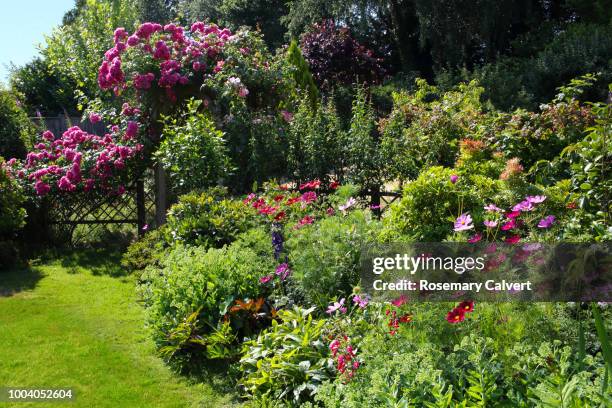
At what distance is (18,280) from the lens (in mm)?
6461

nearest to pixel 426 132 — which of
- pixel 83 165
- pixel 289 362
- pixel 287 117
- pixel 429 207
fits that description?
pixel 287 117

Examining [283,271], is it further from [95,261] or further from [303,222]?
[95,261]

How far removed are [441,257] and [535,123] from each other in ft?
8.16

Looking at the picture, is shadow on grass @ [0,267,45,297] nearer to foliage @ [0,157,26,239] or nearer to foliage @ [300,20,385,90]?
foliage @ [0,157,26,239]

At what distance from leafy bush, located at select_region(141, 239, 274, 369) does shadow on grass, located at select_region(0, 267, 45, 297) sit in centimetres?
254

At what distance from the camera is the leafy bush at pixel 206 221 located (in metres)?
5.16

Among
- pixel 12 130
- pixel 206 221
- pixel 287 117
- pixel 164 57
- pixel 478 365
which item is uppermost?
pixel 164 57

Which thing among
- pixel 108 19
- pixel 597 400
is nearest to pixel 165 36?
pixel 597 400

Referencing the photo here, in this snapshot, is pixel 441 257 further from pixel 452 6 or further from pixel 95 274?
pixel 452 6

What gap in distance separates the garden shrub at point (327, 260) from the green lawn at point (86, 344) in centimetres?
84

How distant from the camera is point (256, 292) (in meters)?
4.09

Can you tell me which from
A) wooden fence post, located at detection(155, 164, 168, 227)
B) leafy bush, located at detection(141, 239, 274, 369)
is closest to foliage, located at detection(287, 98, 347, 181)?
wooden fence post, located at detection(155, 164, 168, 227)

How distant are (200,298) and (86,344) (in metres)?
1.14

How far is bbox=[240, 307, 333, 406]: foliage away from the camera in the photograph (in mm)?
3092
